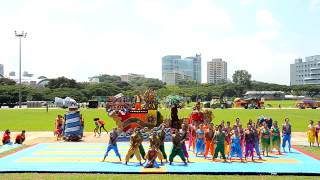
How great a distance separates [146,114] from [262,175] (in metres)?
13.8

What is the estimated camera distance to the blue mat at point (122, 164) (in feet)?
53.4

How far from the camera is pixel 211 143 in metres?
19.4

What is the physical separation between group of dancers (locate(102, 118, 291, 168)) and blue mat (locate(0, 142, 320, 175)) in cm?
42

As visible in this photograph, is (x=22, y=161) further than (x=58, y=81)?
No

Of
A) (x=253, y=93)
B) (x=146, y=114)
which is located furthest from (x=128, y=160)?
(x=253, y=93)

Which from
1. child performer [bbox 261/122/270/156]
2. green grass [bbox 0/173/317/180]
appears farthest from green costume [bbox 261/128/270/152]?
green grass [bbox 0/173/317/180]

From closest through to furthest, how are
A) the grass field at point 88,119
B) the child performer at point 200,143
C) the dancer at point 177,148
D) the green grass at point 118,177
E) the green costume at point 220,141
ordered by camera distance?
the green grass at point 118,177 → the dancer at point 177,148 → the green costume at point 220,141 → the child performer at point 200,143 → the grass field at point 88,119

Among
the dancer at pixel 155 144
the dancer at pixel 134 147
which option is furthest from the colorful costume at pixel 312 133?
the dancer at pixel 134 147

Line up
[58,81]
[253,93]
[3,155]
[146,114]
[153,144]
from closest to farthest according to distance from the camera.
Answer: [153,144]
[3,155]
[146,114]
[58,81]
[253,93]

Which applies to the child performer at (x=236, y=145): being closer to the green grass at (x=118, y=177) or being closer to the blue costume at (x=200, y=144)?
the blue costume at (x=200, y=144)

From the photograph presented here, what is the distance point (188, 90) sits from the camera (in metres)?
124

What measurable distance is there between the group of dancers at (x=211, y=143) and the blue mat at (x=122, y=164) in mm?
422

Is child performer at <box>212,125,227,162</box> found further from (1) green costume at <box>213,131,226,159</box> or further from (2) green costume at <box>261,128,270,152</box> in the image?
(2) green costume at <box>261,128,270,152</box>

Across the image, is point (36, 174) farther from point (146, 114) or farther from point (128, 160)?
point (146, 114)
